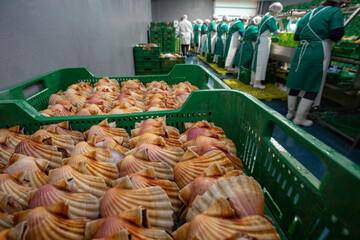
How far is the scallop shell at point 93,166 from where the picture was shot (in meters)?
0.62

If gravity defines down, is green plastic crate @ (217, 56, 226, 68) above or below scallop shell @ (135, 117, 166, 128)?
below

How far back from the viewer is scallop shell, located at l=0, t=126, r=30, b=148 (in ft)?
2.58

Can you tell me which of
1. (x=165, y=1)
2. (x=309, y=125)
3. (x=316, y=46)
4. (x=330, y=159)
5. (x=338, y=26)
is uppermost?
(x=165, y=1)

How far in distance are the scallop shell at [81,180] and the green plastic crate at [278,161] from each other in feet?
1.28

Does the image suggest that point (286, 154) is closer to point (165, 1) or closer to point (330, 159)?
point (330, 159)

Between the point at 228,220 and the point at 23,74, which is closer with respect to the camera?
the point at 228,220

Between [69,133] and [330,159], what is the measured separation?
96cm

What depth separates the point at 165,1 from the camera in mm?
12242

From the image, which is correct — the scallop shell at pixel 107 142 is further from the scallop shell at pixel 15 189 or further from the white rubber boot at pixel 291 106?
the white rubber boot at pixel 291 106

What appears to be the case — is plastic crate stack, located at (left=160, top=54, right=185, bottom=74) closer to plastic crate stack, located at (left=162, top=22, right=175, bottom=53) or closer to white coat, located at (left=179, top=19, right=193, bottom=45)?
plastic crate stack, located at (left=162, top=22, right=175, bottom=53)

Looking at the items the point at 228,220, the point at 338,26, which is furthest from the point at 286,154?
the point at 338,26

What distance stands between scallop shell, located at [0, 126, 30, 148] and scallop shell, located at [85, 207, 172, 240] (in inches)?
23.3

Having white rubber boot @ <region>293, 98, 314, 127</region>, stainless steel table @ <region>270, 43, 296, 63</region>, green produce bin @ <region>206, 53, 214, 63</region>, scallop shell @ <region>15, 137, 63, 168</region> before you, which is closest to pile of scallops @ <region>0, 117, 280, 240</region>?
scallop shell @ <region>15, 137, 63, 168</region>

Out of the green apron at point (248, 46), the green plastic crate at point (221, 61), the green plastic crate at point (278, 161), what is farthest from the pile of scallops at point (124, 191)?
the green plastic crate at point (221, 61)
